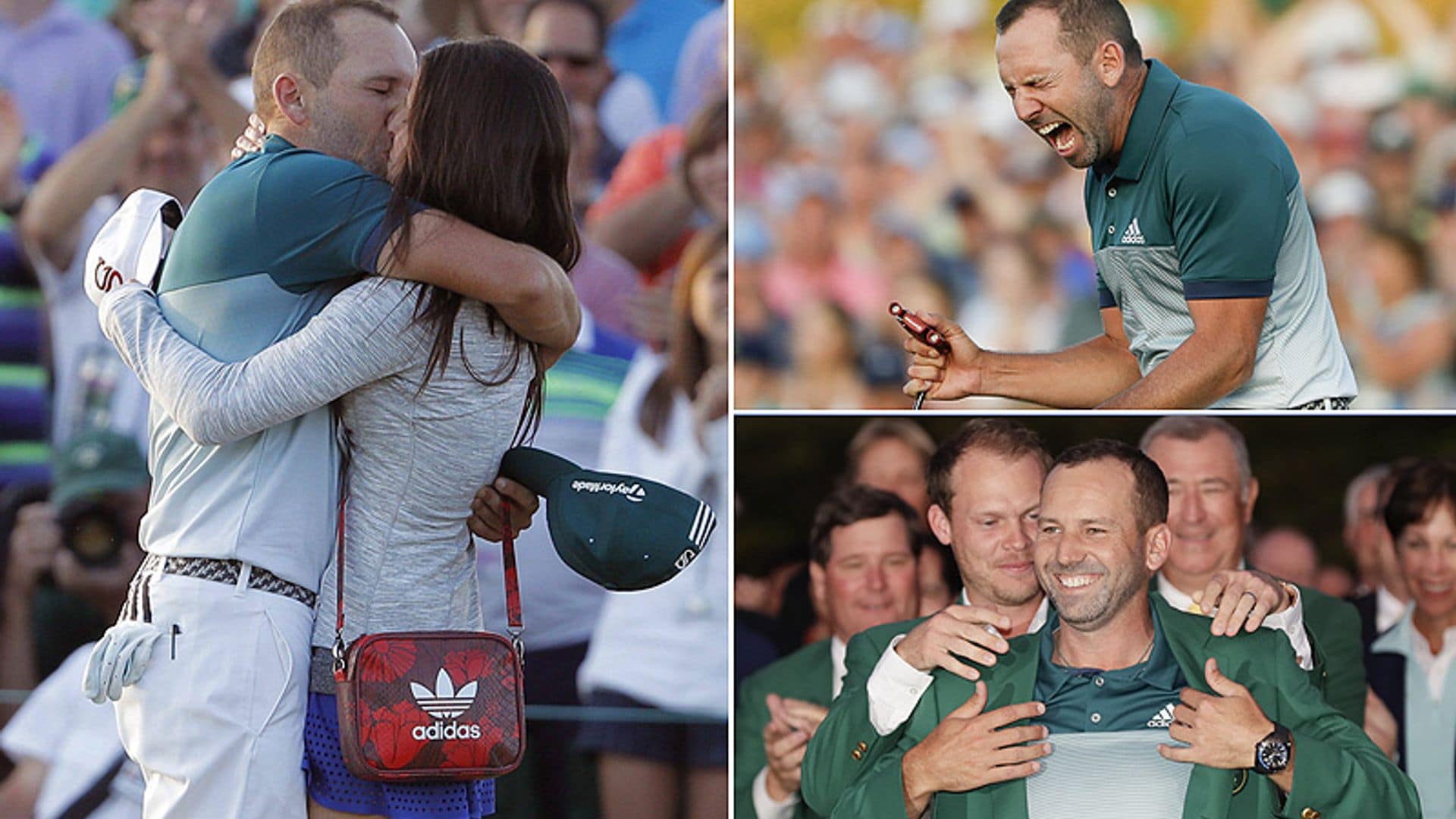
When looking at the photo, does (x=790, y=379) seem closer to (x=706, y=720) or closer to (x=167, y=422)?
(x=706, y=720)

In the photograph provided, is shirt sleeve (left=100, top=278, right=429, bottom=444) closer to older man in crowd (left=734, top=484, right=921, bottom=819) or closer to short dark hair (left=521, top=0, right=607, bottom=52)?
older man in crowd (left=734, top=484, right=921, bottom=819)

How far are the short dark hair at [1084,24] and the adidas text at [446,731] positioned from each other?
1523 millimetres

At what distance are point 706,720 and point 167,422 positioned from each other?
8.44 feet

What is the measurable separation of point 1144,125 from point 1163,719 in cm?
97

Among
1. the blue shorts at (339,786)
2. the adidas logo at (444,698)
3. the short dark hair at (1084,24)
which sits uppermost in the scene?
the short dark hair at (1084,24)

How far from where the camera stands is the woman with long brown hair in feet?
6.81

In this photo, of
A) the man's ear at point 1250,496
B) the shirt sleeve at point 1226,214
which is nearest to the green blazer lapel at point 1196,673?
the shirt sleeve at point 1226,214

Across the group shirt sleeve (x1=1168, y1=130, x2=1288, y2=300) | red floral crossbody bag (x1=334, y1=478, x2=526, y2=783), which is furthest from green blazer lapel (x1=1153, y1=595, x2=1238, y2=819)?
red floral crossbody bag (x1=334, y1=478, x2=526, y2=783)

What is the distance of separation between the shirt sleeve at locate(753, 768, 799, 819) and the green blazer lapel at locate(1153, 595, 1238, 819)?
3.20 feet

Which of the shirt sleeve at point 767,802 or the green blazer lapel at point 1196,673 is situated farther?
the shirt sleeve at point 767,802

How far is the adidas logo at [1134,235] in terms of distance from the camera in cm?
295

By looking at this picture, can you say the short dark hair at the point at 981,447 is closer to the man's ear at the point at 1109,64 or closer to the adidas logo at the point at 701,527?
the man's ear at the point at 1109,64

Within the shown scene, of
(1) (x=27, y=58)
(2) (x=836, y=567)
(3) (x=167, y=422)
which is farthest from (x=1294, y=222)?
(1) (x=27, y=58)

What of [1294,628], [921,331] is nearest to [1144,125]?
[921,331]
